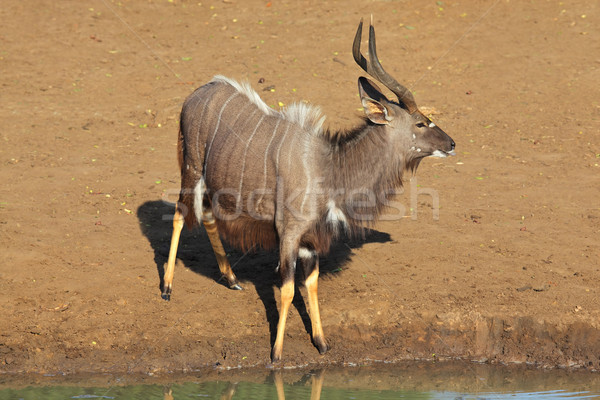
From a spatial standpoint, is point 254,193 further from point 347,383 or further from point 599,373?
point 599,373

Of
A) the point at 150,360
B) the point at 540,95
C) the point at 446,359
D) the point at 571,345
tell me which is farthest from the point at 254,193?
the point at 540,95

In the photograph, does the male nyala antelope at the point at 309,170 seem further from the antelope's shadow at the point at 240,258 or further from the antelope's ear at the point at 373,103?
the antelope's shadow at the point at 240,258

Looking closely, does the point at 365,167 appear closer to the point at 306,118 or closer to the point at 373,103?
the point at 373,103

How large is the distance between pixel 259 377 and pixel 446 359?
5.10 feet

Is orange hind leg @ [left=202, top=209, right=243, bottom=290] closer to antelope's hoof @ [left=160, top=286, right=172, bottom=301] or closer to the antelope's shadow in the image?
the antelope's shadow

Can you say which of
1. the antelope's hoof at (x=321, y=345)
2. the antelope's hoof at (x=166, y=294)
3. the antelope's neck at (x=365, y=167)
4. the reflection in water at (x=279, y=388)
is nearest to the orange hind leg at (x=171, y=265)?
the antelope's hoof at (x=166, y=294)

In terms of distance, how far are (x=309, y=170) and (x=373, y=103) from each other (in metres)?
0.73

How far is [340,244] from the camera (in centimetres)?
769

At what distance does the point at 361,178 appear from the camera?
615 cm

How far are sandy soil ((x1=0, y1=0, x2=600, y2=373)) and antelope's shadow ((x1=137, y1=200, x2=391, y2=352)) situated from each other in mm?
28

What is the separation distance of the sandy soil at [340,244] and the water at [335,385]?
15cm

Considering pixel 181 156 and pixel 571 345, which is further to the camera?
pixel 181 156

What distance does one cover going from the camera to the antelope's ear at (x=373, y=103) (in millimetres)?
6023

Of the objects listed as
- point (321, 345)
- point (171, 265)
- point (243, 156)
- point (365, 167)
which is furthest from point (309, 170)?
point (171, 265)
